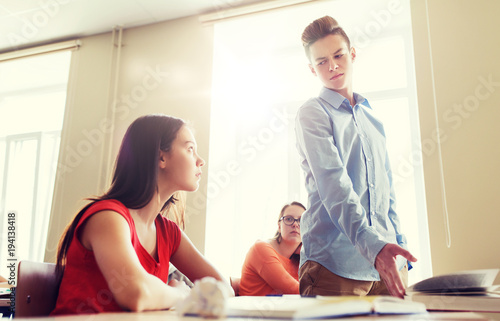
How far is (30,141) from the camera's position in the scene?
4.14 m

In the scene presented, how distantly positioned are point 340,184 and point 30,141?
12.8 ft

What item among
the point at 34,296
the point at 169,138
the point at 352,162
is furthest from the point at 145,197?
the point at 352,162

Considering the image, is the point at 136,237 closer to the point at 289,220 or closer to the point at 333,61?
the point at 333,61

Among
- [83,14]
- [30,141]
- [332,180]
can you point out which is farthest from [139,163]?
[30,141]

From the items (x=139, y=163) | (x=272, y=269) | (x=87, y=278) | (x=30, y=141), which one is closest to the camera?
(x=87, y=278)

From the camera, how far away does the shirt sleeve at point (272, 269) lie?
223cm

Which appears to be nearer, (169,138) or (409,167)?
(169,138)

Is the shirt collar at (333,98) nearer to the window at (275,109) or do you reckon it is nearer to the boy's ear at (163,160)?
the boy's ear at (163,160)

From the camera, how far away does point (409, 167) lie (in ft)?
9.66

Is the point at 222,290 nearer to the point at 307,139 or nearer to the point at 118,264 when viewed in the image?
the point at 118,264

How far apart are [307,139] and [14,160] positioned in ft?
12.8

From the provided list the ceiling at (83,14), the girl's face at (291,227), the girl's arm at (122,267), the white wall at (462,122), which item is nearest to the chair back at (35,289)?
the girl's arm at (122,267)

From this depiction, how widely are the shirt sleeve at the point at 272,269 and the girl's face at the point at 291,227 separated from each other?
24cm

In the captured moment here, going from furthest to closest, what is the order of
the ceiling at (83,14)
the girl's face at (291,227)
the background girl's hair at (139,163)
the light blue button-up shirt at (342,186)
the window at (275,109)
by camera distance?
the ceiling at (83,14) < the window at (275,109) < the girl's face at (291,227) < the background girl's hair at (139,163) < the light blue button-up shirt at (342,186)
